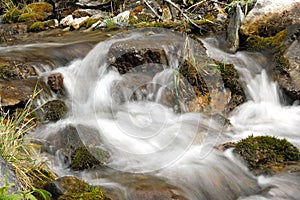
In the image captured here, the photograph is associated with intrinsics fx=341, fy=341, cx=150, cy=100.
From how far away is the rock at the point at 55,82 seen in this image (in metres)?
6.89

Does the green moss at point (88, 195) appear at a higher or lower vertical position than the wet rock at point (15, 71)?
lower

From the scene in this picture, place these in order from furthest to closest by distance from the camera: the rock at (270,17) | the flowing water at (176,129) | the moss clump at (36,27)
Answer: the moss clump at (36,27), the rock at (270,17), the flowing water at (176,129)

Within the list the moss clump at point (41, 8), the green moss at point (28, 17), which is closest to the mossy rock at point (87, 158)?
the green moss at point (28, 17)

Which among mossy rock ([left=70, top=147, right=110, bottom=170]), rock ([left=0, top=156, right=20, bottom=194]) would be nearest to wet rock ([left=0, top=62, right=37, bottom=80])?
mossy rock ([left=70, top=147, right=110, bottom=170])

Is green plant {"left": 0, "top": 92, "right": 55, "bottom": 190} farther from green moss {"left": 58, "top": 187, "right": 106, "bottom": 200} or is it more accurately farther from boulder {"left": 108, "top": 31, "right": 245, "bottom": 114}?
boulder {"left": 108, "top": 31, "right": 245, "bottom": 114}

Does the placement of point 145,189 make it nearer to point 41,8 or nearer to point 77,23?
point 77,23

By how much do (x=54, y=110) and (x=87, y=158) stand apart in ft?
5.27

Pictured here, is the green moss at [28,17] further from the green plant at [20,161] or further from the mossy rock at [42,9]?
the green plant at [20,161]

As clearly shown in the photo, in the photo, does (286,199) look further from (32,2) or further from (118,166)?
(32,2)

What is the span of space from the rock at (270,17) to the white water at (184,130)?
909 mm

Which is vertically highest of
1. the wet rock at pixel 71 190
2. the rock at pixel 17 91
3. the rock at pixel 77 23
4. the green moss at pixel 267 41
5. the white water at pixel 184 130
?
the rock at pixel 77 23

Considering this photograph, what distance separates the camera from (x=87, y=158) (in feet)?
16.0

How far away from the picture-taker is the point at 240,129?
246 inches

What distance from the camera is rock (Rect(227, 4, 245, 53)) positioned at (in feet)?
28.6
